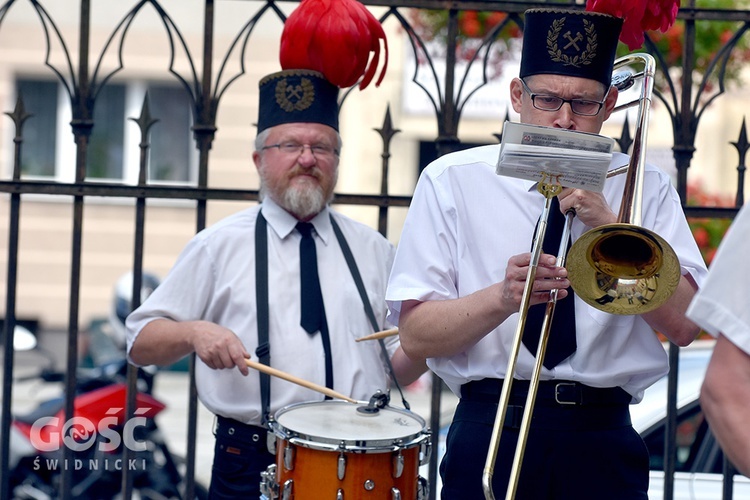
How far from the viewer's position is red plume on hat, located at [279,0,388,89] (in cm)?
382

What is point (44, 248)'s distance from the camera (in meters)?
14.5

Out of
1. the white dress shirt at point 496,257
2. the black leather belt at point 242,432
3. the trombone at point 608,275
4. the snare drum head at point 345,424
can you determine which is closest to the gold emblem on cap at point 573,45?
the white dress shirt at point 496,257

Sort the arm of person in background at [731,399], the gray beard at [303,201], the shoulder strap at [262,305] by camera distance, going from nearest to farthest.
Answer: the arm of person in background at [731,399]
the shoulder strap at [262,305]
the gray beard at [303,201]

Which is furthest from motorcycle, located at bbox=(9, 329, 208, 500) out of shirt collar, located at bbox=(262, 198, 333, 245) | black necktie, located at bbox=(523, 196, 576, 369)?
black necktie, located at bbox=(523, 196, 576, 369)

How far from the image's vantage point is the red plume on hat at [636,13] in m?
3.03

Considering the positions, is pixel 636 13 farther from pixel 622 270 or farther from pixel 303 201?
pixel 303 201

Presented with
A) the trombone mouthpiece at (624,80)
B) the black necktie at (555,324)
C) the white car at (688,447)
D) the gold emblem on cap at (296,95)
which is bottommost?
the white car at (688,447)

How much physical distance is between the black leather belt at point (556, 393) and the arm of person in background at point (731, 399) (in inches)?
35.9

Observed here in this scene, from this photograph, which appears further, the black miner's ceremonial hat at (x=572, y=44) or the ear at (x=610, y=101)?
the ear at (x=610, y=101)

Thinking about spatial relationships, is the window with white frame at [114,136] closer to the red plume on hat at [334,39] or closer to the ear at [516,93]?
the red plume on hat at [334,39]

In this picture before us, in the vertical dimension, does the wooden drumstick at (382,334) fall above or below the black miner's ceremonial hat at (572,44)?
below

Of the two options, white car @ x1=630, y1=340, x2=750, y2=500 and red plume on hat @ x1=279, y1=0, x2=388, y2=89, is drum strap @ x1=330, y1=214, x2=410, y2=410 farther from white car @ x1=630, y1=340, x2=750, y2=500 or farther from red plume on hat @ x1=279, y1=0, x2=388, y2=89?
white car @ x1=630, y1=340, x2=750, y2=500

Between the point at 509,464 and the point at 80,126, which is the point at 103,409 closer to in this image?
the point at 80,126

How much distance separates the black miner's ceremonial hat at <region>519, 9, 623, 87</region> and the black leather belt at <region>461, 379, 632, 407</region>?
821 millimetres
